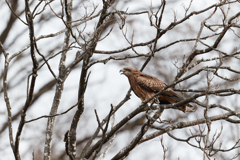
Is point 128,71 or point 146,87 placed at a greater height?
point 128,71

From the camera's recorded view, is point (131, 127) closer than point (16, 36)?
No

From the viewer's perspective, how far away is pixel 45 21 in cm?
1173

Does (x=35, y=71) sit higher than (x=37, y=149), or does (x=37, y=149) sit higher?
(x=37, y=149)

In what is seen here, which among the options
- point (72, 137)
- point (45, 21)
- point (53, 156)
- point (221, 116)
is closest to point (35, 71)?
point (72, 137)

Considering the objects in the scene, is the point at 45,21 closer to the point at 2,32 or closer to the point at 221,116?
the point at 2,32

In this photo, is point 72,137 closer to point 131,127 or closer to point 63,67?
→ point 63,67

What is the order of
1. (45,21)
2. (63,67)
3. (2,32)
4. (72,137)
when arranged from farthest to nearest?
(45,21)
(2,32)
(63,67)
(72,137)

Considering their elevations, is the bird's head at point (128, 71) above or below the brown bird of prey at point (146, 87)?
above

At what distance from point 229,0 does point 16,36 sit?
812cm

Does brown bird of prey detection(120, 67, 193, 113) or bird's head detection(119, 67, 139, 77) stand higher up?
bird's head detection(119, 67, 139, 77)

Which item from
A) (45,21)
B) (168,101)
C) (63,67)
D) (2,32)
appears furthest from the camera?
(45,21)

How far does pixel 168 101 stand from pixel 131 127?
5.87 meters

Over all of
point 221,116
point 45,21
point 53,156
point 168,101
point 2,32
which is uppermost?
point 45,21

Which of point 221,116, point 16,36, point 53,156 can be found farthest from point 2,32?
point 221,116
